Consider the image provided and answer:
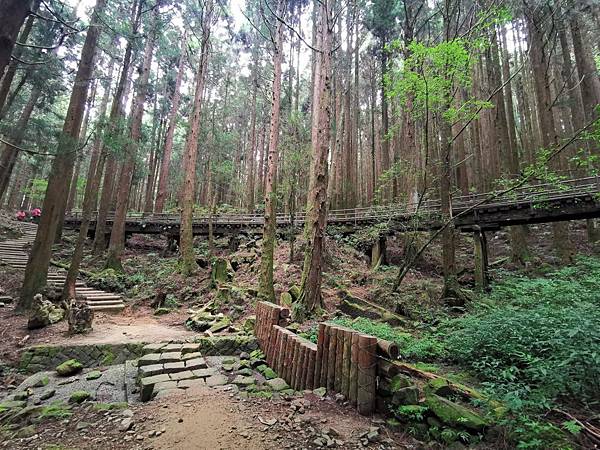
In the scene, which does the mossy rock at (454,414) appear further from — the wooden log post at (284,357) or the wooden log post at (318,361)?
the wooden log post at (284,357)

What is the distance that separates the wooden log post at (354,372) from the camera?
3.61 meters

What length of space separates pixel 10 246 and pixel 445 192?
65.8 ft

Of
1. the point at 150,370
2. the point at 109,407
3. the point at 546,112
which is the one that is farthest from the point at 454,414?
the point at 546,112

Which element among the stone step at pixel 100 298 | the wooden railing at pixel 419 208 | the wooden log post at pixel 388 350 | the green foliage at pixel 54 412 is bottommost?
the green foliage at pixel 54 412

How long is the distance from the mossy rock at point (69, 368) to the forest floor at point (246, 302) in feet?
2.28

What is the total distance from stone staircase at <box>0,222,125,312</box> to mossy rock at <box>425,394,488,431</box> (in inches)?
396

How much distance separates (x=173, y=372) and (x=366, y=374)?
3214 millimetres

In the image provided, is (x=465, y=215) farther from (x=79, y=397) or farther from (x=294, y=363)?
(x=79, y=397)

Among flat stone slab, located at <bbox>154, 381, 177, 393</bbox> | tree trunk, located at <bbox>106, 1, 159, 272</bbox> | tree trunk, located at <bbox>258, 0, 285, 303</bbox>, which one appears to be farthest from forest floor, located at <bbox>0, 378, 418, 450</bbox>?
tree trunk, located at <bbox>106, 1, 159, 272</bbox>

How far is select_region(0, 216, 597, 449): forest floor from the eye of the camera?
3182mm

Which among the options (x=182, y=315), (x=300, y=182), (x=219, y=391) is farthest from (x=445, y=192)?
(x=182, y=315)

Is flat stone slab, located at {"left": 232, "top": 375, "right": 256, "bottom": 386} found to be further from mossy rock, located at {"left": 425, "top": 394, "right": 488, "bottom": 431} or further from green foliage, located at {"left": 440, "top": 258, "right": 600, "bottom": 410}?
green foliage, located at {"left": 440, "top": 258, "right": 600, "bottom": 410}

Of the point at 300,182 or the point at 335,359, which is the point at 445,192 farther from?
the point at 335,359

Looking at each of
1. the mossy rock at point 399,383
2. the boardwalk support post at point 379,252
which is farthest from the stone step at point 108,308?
the boardwalk support post at point 379,252
